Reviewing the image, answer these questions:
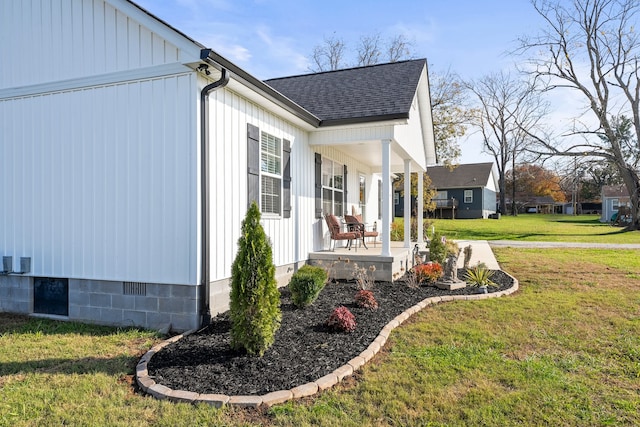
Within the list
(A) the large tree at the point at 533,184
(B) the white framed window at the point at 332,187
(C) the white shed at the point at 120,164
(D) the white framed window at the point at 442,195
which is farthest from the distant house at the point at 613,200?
(C) the white shed at the point at 120,164

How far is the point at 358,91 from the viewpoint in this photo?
8.75 m

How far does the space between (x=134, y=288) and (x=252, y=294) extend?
218 cm

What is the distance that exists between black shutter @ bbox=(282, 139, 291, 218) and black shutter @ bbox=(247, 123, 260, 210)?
0.83 metres

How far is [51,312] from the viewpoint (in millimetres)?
5492

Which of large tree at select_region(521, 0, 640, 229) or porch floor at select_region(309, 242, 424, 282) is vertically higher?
large tree at select_region(521, 0, 640, 229)

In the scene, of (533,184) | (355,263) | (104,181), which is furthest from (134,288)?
(533,184)

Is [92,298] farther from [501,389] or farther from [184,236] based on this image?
[501,389]

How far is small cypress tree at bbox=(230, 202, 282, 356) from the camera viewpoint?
3.69m

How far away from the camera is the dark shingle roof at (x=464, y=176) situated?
36.7 meters

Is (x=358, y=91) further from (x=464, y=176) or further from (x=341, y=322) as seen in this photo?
(x=464, y=176)

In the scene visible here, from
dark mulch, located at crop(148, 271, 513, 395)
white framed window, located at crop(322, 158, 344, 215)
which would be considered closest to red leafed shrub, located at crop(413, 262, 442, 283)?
dark mulch, located at crop(148, 271, 513, 395)

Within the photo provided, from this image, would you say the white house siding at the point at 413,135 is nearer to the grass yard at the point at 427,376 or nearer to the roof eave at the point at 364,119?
the roof eave at the point at 364,119

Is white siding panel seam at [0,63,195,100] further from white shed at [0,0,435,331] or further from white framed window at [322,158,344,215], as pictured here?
white framed window at [322,158,344,215]

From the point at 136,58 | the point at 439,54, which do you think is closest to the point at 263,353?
the point at 136,58
